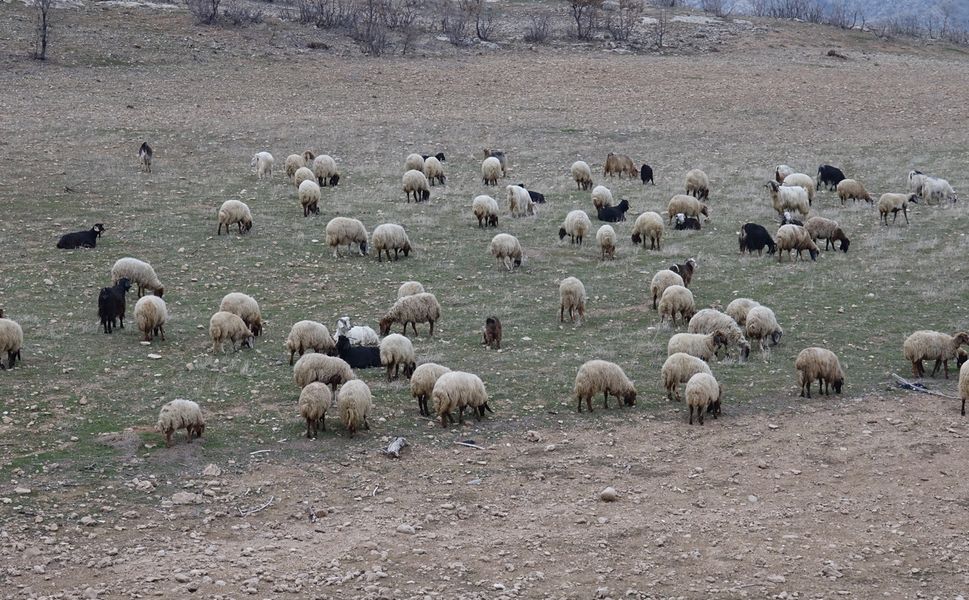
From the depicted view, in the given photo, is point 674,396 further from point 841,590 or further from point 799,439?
point 841,590

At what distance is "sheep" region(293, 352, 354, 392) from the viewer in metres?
13.2

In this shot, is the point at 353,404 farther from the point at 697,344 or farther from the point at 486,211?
the point at 486,211

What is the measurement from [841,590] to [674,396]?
475 cm

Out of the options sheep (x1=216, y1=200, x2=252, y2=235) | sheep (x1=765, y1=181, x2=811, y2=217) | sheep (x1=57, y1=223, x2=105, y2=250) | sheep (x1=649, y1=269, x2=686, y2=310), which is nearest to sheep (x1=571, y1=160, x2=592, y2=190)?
sheep (x1=765, y1=181, x2=811, y2=217)

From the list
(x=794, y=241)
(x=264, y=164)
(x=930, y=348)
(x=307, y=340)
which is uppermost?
(x=794, y=241)

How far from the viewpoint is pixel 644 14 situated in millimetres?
55594

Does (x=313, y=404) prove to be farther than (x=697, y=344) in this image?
No

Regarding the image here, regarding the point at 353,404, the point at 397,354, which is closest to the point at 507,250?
the point at 397,354

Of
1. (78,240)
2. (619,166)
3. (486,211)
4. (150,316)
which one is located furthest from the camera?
(619,166)

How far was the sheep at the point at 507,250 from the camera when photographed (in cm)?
2027

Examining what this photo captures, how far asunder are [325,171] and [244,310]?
39.4 ft

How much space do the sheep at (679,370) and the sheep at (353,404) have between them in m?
3.74

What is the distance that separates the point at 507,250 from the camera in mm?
20266

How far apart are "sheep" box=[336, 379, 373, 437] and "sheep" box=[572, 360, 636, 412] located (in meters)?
2.55
